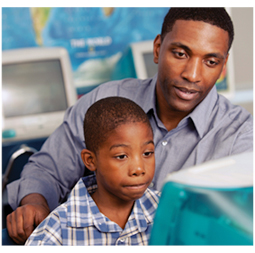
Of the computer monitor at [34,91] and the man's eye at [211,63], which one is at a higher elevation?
the man's eye at [211,63]

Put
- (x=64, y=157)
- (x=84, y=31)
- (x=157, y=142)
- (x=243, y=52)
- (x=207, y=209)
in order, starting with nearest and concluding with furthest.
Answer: (x=207, y=209) → (x=157, y=142) → (x=64, y=157) → (x=84, y=31) → (x=243, y=52)

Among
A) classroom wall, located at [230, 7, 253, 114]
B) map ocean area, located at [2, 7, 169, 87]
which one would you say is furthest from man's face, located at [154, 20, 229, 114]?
classroom wall, located at [230, 7, 253, 114]

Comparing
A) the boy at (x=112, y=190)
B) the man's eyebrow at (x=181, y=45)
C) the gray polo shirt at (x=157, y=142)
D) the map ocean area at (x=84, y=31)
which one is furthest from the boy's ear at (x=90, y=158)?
the map ocean area at (x=84, y=31)

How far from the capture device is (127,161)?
758mm

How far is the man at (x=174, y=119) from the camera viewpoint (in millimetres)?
960

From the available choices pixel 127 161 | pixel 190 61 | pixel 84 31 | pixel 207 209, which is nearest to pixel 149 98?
pixel 190 61

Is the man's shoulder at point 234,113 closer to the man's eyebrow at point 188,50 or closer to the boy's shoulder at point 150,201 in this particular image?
the man's eyebrow at point 188,50

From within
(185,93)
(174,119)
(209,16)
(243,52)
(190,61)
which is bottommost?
(243,52)

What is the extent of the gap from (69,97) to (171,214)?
1.95 m

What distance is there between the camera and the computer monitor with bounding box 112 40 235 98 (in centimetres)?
242

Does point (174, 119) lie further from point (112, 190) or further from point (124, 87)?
point (112, 190)

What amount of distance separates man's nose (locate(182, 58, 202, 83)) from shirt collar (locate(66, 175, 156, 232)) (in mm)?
396

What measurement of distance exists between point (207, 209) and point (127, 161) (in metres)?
0.42

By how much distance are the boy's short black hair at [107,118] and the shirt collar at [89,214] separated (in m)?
0.12
